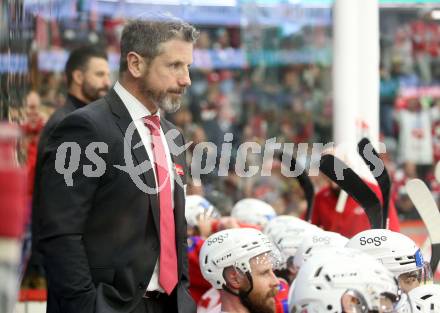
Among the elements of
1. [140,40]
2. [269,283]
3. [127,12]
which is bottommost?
[269,283]

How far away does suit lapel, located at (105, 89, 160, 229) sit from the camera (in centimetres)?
461

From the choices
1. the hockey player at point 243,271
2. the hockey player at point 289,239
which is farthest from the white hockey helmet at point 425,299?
the hockey player at point 289,239

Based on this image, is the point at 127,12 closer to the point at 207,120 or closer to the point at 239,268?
the point at 207,120

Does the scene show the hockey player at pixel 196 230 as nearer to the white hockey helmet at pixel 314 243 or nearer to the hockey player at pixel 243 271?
the white hockey helmet at pixel 314 243

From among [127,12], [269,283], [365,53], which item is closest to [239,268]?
[269,283]

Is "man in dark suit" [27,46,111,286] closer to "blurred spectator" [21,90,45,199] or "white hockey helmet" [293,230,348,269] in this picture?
"blurred spectator" [21,90,45,199]

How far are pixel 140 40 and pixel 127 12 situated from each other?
355 inches

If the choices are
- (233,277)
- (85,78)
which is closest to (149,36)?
(233,277)

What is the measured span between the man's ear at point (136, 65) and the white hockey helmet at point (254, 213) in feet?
9.30

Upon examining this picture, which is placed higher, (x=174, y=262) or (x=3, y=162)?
(x=3, y=162)

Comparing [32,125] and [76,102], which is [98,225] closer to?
[76,102]

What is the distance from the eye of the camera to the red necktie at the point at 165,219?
15.3 feet

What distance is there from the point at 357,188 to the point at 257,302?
127 centimetres

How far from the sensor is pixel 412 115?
14414mm
